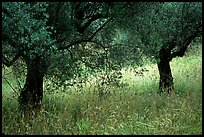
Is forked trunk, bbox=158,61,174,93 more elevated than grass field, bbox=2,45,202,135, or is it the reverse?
forked trunk, bbox=158,61,174,93

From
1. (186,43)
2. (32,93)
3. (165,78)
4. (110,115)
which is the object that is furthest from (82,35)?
(165,78)

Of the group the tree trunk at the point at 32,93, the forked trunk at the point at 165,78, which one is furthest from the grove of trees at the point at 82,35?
the forked trunk at the point at 165,78

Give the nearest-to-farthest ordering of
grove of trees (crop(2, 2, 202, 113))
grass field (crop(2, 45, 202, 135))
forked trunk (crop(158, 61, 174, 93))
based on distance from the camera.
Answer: grove of trees (crop(2, 2, 202, 113)) → grass field (crop(2, 45, 202, 135)) → forked trunk (crop(158, 61, 174, 93))

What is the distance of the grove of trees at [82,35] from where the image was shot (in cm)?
766

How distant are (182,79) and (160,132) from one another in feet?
27.8

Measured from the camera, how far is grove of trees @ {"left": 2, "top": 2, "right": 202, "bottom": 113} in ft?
25.1

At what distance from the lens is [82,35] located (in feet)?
37.4

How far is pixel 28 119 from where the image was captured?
9.64 m

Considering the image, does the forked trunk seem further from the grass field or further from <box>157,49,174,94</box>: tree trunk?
the grass field

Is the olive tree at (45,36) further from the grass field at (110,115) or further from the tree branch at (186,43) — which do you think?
the tree branch at (186,43)

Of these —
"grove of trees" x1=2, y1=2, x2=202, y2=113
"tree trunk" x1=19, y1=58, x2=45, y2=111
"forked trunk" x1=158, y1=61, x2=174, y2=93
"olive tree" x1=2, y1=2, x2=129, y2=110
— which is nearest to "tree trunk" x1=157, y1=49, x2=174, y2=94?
"forked trunk" x1=158, y1=61, x2=174, y2=93

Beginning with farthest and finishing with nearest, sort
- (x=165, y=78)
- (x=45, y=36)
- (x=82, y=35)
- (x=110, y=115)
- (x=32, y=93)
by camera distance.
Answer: (x=165, y=78) < (x=82, y=35) < (x=32, y=93) < (x=110, y=115) < (x=45, y=36)

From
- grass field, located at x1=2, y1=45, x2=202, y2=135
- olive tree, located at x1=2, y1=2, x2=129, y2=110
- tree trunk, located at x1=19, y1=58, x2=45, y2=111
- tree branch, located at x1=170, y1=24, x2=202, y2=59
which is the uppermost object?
tree branch, located at x1=170, y1=24, x2=202, y2=59

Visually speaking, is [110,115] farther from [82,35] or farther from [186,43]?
[186,43]
